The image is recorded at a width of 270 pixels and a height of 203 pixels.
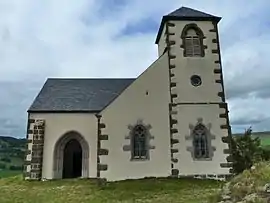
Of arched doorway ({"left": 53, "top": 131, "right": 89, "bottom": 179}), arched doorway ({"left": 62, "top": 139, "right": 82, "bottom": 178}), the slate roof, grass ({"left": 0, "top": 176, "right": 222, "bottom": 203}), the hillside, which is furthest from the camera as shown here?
the hillside

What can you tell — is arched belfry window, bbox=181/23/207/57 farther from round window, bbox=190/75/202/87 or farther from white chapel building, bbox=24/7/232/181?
round window, bbox=190/75/202/87

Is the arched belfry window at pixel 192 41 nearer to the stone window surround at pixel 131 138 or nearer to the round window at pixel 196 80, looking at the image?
the round window at pixel 196 80

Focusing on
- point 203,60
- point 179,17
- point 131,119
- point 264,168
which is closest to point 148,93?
point 131,119

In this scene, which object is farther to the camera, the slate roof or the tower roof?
the slate roof

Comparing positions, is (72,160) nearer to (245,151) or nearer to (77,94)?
(77,94)

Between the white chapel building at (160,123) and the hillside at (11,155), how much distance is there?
84.3 feet

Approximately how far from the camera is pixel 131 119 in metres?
19.4

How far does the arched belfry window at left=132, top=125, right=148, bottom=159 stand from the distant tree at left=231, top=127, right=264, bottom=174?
21.9ft

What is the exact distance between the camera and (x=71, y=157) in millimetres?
23281

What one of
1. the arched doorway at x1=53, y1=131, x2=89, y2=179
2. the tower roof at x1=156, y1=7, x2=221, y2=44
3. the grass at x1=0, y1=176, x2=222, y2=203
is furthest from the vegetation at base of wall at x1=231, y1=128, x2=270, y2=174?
the arched doorway at x1=53, y1=131, x2=89, y2=179

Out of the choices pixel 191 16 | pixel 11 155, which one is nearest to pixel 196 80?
pixel 191 16

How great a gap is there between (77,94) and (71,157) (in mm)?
4551

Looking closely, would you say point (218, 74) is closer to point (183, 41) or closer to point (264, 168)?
point (183, 41)

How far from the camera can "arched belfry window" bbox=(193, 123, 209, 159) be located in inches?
754
